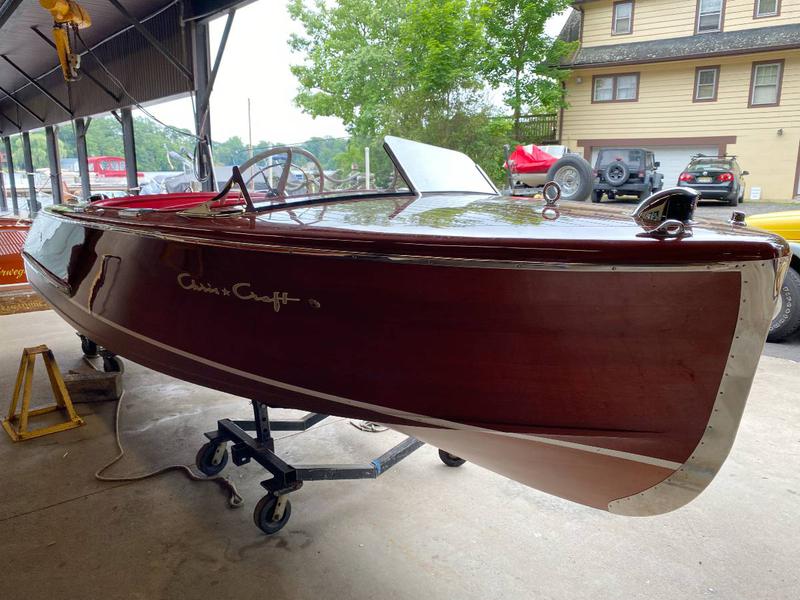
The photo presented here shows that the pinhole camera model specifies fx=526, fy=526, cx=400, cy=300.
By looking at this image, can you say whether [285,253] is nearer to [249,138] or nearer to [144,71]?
[249,138]

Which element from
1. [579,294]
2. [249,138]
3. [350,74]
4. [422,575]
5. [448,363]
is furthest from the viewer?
[350,74]

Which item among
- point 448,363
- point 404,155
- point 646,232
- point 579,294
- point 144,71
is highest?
point 144,71

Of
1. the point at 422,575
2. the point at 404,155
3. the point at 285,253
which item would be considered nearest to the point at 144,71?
the point at 404,155

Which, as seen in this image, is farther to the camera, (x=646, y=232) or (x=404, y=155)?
(x=404, y=155)

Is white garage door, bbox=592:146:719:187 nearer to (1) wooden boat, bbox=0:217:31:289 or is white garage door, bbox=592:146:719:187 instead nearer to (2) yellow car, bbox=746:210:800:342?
(2) yellow car, bbox=746:210:800:342

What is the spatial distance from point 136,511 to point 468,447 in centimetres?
131

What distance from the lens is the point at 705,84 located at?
7961mm

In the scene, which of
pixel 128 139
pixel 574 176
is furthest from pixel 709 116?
pixel 128 139

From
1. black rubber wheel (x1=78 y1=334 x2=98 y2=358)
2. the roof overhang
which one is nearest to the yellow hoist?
black rubber wheel (x1=78 y1=334 x2=98 y2=358)

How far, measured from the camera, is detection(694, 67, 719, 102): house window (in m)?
7.84

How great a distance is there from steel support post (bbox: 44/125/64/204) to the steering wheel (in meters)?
13.8

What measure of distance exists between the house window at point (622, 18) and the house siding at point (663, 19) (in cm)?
7

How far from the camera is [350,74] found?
917 cm

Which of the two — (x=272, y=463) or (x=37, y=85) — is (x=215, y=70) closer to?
(x=272, y=463)
